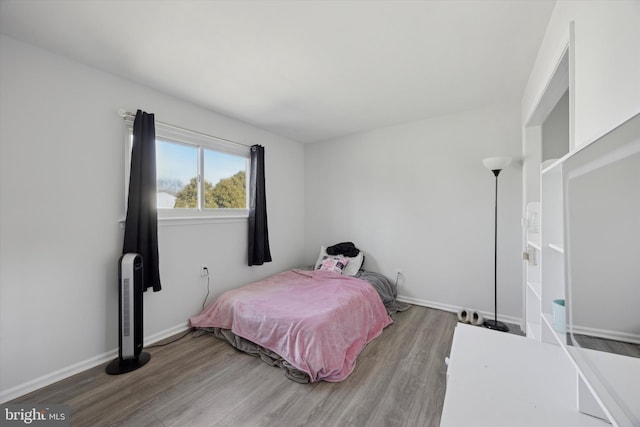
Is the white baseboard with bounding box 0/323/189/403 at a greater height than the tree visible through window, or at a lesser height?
lesser

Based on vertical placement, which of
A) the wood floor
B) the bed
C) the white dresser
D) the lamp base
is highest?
the white dresser

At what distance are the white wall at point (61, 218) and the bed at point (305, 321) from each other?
741 mm

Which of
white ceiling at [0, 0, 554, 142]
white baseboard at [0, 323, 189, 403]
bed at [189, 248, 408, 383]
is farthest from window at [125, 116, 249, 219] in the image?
Answer: white baseboard at [0, 323, 189, 403]

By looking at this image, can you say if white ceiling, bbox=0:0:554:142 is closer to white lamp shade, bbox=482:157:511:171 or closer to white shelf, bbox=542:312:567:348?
white lamp shade, bbox=482:157:511:171

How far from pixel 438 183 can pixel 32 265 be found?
A: 406cm

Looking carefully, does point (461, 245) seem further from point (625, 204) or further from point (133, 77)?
point (133, 77)

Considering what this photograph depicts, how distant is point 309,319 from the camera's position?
Answer: 6.90 ft

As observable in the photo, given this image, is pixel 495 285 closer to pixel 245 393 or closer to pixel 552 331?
pixel 552 331

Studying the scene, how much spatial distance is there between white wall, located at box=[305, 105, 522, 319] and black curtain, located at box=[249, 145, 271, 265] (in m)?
1.21

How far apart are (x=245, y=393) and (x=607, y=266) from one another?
211cm

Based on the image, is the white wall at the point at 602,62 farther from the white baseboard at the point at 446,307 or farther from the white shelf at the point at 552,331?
the white baseboard at the point at 446,307

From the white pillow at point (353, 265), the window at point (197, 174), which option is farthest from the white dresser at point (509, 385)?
the window at point (197, 174)

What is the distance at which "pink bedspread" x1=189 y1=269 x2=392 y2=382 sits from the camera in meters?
1.98

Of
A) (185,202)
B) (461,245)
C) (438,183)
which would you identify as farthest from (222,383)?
(438,183)
